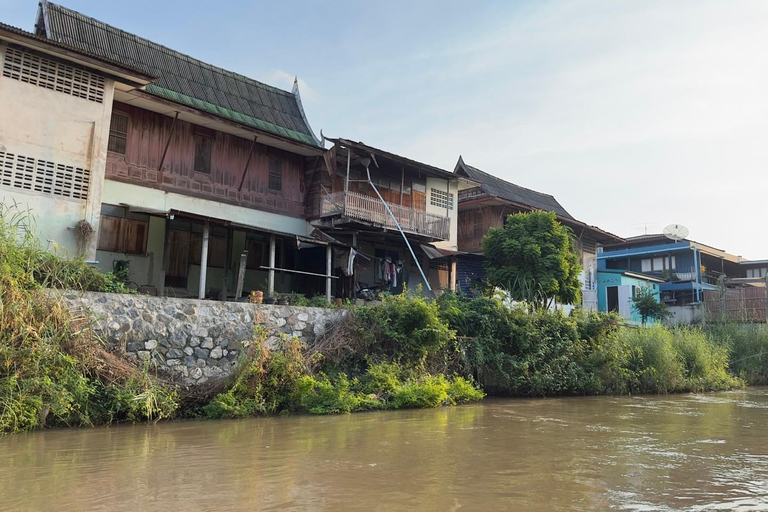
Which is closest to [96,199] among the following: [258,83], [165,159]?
[165,159]

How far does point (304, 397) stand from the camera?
11016mm

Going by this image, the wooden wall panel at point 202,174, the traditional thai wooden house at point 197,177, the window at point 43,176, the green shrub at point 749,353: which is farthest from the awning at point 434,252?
the window at point 43,176

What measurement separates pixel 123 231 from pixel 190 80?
Answer: 571 centimetres

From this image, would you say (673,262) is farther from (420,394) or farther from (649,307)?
(420,394)

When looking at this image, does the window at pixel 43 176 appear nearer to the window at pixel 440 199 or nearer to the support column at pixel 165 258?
→ the support column at pixel 165 258

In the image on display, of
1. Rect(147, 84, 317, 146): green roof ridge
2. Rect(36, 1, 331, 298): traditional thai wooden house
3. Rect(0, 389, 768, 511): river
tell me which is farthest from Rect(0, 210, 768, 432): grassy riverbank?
Rect(147, 84, 317, 146): green roof ridge

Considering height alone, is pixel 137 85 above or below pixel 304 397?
above

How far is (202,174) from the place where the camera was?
16.7m

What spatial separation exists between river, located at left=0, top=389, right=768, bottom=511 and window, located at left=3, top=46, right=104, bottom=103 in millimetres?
8119

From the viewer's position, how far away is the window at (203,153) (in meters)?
16.7

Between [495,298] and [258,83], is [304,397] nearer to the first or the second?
→ [495,298]

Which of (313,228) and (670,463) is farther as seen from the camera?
(313,228)

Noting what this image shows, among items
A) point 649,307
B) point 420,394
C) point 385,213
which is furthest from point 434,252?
point 649,307

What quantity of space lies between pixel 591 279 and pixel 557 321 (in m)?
14.2
